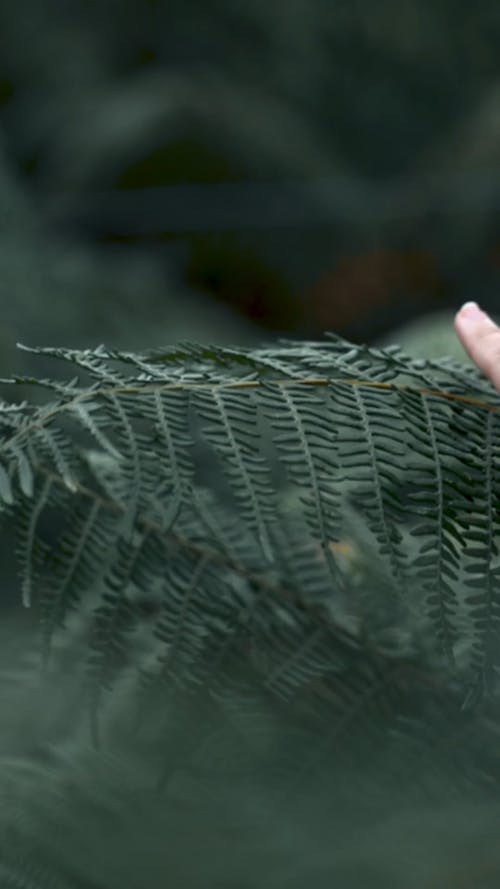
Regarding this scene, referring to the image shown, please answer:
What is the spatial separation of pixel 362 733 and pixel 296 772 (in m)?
0.10

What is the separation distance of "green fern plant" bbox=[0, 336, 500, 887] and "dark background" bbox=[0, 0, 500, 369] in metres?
2.13

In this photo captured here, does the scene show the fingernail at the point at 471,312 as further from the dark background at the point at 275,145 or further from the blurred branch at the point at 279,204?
the blurred branch at the point at 279,204

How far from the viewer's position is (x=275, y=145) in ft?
11.5

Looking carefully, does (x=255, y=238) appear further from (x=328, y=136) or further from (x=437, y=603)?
(x=437, y=603)

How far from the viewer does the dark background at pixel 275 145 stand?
326 cm

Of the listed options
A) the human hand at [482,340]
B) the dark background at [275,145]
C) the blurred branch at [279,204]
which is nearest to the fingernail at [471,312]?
the human hand at [482,340]

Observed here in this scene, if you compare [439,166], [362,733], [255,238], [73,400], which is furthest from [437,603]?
[439,166]

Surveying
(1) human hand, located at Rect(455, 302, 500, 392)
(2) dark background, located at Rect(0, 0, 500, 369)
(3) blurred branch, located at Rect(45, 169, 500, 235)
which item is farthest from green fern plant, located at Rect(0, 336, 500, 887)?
(3) blurred branch, located at Rect(45, 169, 500, 235)

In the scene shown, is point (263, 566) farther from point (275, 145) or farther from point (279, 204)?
point (275, 145)

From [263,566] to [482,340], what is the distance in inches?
7.5

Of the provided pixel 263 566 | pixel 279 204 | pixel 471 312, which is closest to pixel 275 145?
pixel 279 204

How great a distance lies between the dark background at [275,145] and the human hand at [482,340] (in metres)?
2.06

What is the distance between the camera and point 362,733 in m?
0.62

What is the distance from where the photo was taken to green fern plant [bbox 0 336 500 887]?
0.62m
